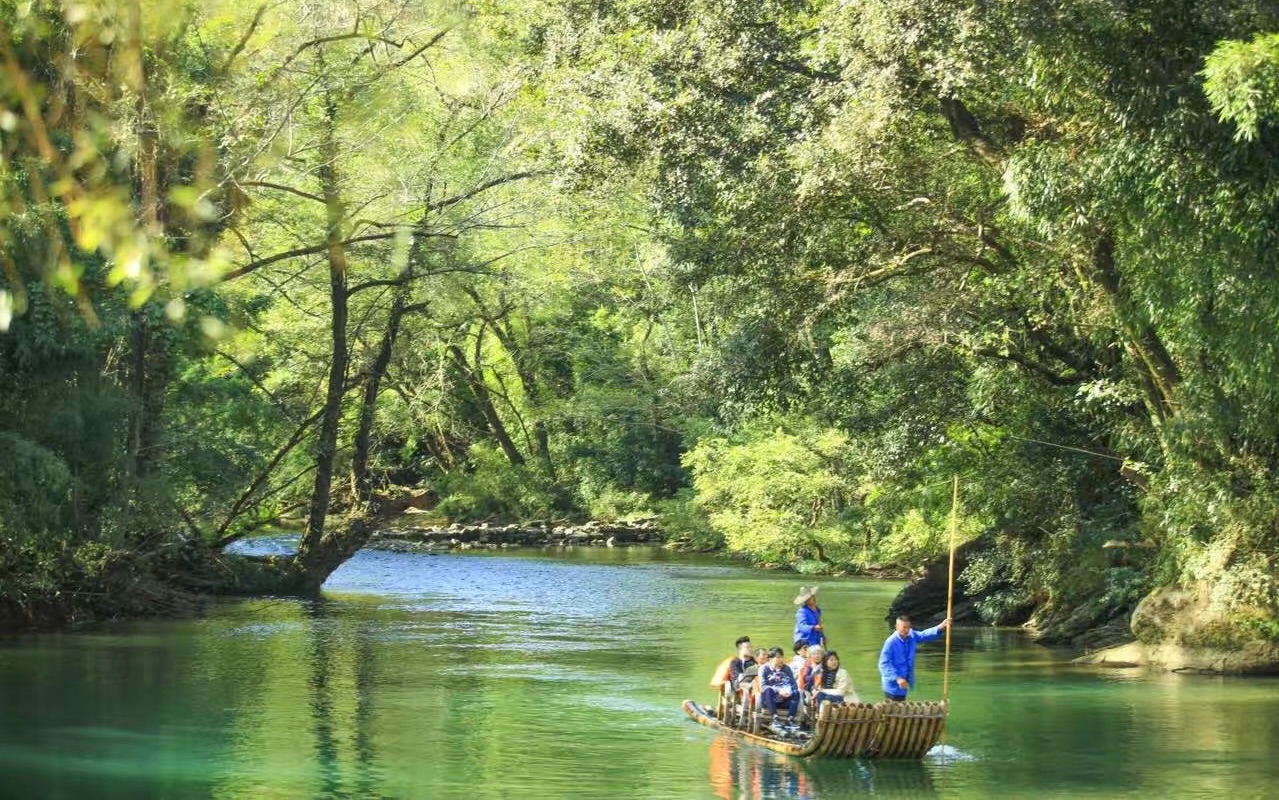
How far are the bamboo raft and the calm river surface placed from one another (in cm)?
18

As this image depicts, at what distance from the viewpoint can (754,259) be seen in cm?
2520

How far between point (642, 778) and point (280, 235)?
2276cm

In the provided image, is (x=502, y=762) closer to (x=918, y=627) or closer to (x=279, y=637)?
(x=279, y=637)

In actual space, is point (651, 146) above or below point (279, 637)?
above

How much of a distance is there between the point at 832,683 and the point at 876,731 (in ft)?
4.10

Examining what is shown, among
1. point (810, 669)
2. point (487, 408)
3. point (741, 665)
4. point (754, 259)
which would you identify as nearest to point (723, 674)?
point (741, 665)

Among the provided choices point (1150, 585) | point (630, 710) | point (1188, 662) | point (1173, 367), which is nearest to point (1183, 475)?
point (1173, 367)

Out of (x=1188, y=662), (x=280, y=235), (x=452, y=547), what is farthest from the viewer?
(x=452, y=547)

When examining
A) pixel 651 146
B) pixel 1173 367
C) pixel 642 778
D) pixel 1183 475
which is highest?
pixel 651 146

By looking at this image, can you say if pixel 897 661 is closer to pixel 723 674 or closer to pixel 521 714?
pixel 723 674

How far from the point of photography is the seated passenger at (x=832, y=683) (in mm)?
17453

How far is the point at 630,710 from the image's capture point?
20.8m

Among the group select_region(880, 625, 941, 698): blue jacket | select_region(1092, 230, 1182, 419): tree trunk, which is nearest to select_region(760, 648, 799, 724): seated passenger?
select_region(880, 625, 941, 698): blue jacket

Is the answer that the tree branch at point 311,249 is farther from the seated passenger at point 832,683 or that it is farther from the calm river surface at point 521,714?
the seated passenger at point 832,683
